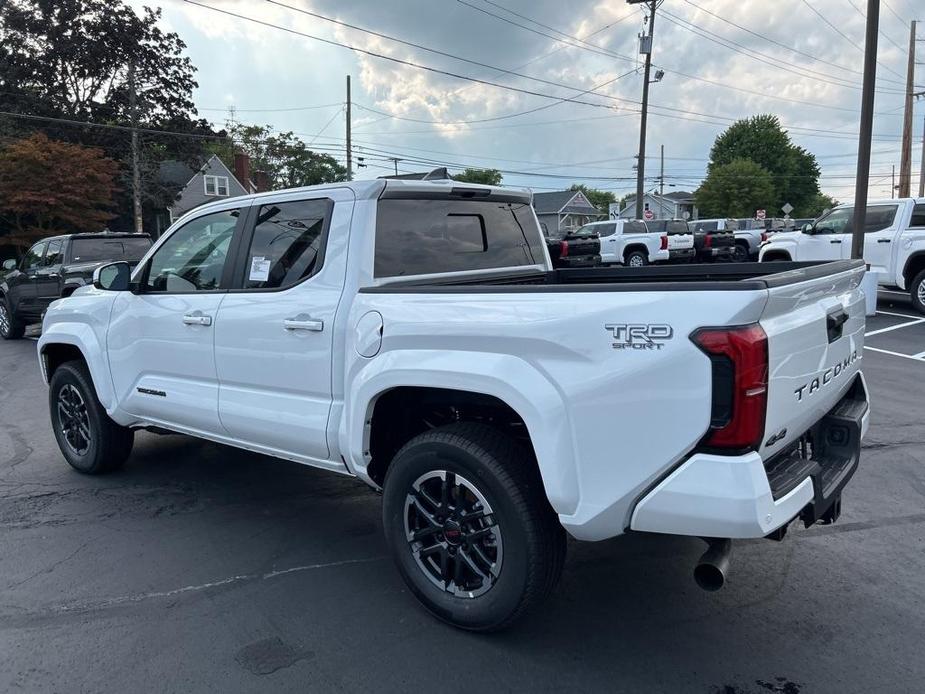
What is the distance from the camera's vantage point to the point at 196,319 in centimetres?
426

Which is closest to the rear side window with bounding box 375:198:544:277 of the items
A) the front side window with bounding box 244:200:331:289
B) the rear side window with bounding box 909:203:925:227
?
the front side window with bounding box 244:200:331:289

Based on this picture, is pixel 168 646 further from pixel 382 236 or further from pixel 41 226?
pixel 41 226

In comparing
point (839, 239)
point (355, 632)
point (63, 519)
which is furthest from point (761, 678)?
point (839, 239)

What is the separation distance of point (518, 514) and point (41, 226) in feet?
109

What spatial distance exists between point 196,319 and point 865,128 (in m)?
13.5

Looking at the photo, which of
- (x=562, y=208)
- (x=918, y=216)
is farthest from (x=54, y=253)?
(x=562, y=208)

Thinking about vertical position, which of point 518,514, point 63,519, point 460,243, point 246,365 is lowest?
point 63,519

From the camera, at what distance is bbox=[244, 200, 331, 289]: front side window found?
3770 mm

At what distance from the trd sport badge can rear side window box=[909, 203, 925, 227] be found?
13423mm

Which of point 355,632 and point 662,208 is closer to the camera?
point 355,632

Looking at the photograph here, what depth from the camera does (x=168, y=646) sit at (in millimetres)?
3145

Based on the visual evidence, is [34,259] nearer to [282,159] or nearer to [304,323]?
[304,323]

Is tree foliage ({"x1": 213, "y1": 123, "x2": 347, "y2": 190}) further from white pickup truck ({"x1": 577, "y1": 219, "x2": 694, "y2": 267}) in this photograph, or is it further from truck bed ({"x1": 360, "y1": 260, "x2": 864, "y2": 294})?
truck bed ({"x1": 360, "y1": 260, "x2": 864, "y2": 294})

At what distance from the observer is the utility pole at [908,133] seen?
93.4 ft
